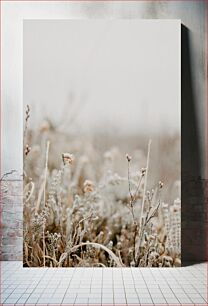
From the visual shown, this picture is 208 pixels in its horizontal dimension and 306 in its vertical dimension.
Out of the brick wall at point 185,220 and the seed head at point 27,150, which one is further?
the brick wall at point 185,220

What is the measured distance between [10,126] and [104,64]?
2.46 ft

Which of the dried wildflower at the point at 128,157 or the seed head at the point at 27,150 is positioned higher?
the seed head at the point at 27,150

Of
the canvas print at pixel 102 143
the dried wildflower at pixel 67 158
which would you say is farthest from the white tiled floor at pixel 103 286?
the dried wildflower at pixel 67 158

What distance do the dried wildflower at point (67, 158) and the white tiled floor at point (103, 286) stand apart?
2.20 feet

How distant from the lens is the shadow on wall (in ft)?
12.3

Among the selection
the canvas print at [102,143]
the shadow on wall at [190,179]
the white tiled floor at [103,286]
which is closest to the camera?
the white tiled floor at [103,286]

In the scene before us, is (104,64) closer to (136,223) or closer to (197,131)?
(197,131)

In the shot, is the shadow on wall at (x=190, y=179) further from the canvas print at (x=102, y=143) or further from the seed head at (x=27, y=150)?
the seed head at (x=27, y=150)

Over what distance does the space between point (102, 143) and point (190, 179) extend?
645mm

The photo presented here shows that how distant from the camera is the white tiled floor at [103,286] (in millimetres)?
2875

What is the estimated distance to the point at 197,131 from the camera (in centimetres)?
375

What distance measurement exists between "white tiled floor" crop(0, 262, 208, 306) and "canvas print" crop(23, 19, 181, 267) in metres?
0.13

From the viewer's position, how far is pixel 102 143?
3619mm

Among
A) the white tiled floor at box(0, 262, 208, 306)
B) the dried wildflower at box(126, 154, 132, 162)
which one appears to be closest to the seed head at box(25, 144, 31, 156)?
the dried wildflower at box(126, 154, 132, 162)
